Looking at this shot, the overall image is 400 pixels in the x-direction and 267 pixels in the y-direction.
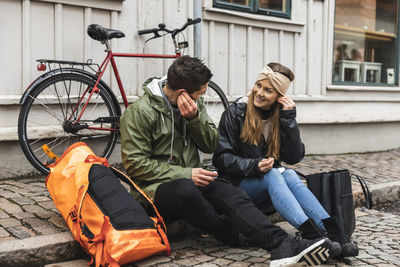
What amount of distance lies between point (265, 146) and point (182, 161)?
637mm

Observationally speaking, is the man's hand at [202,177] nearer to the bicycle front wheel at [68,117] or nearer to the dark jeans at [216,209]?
Result: the dark jeans at [216,209]

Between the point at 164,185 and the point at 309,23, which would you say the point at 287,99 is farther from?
the point at 309,23

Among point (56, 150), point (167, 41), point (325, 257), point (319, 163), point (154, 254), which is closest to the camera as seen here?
point (325, 257)

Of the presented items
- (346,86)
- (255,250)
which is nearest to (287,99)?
(255,250)

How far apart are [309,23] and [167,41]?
8.15 feet

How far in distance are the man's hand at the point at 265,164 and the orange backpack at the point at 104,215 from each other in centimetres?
78

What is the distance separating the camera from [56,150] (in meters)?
5.10

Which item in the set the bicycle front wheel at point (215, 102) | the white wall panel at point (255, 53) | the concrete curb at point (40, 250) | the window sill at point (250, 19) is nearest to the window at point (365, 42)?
the window sill at point (250, 19)

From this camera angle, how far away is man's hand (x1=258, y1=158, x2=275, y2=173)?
355 cm

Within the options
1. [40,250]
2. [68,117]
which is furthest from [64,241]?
[68,117]

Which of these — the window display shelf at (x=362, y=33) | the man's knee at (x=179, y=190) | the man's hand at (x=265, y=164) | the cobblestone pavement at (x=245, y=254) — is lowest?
the cobblestone pavement at (x=245, y=254)

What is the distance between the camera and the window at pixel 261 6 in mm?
6586

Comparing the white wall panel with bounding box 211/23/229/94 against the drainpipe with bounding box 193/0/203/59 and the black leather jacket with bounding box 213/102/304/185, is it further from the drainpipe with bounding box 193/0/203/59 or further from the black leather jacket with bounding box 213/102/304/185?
the black leather jacket with bounding box 213/102/304/185

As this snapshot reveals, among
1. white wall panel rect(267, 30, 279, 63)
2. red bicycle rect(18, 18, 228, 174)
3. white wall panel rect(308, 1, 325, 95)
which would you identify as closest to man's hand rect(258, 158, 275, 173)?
red bicycle rect(18, 18, 228, 174)
